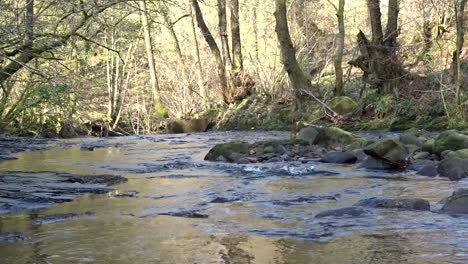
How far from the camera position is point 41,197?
686cm

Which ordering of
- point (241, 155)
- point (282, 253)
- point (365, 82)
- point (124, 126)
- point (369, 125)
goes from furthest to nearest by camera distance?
point (124, 126) < point (365, 82) < point (369, 125) < point (241, 155) < point (282, 253)

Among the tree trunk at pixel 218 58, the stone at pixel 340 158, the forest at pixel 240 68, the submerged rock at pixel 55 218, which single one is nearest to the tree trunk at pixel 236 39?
the forest at pixel 240 68

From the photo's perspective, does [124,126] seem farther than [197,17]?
Yes

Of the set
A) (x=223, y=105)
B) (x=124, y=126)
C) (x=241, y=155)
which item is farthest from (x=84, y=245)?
(x=124, y=126)

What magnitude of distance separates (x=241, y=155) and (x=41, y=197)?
16.9ft

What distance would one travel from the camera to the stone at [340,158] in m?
10.5

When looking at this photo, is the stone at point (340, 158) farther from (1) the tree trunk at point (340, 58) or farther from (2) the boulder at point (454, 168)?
(1) the tree trunk at point (340, 58)

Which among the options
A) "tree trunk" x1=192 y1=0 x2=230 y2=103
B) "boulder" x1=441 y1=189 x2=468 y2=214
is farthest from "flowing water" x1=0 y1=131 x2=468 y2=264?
"tree trunk" x1=192 y1=0 x2=230 y2=103

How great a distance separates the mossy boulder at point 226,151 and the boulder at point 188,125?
11681 mm

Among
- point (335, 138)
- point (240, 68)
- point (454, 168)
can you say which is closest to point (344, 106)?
point (335, 138)

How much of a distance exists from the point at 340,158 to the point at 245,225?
5583mm

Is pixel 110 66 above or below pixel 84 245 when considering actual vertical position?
above

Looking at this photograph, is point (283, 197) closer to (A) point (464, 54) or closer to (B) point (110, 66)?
(A) point (464, 54)

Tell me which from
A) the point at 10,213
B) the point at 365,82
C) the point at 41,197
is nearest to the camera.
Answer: the point at 10,213
